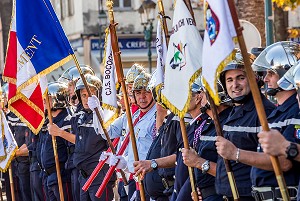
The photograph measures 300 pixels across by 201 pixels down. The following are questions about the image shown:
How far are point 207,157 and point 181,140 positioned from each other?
3.16 ft

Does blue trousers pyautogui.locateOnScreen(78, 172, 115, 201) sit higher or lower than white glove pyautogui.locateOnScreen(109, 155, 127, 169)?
lower

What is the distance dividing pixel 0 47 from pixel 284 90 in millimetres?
41268

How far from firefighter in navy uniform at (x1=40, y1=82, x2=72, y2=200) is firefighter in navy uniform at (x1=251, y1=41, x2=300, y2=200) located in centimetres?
659

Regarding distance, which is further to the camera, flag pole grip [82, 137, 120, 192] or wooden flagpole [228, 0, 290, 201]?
flag pole grip [82, 137, 120, 192]

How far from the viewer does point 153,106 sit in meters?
11.5

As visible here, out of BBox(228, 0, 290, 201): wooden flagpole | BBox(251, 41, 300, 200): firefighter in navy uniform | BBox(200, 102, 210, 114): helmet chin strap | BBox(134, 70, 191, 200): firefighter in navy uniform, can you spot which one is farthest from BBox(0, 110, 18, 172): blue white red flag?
BBox(228, 0, 290, 201): wooden flagpole

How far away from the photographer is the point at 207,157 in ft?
29.5

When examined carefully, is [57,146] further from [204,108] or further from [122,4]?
[122,4]

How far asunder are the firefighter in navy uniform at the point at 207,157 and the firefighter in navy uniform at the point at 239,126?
1.12 ft

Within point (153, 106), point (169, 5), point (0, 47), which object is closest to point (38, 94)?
point (153, 106)

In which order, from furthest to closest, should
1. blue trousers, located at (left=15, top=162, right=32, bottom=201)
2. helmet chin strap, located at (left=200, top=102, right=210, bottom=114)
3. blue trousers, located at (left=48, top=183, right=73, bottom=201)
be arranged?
1. blue trousers, located at (left=15, top=162, right=32, bottom=201)
2. blue trousers, located at (left=48, top=183, right=73, bottom=201)
3. helmet chin strap, located at (left=200, top=102, right=210, bottom=114)

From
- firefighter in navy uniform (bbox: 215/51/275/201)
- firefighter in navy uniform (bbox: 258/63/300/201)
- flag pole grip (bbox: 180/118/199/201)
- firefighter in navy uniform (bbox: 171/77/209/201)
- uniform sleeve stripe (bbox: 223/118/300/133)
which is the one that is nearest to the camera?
firefighter in navy uniform (bbox: 258/63/300/201)

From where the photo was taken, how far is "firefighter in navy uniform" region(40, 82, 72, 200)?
14.5 meters

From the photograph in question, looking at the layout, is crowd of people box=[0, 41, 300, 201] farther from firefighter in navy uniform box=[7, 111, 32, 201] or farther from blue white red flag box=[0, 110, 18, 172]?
blue white red flag box=[0, 110, 18, 172]
